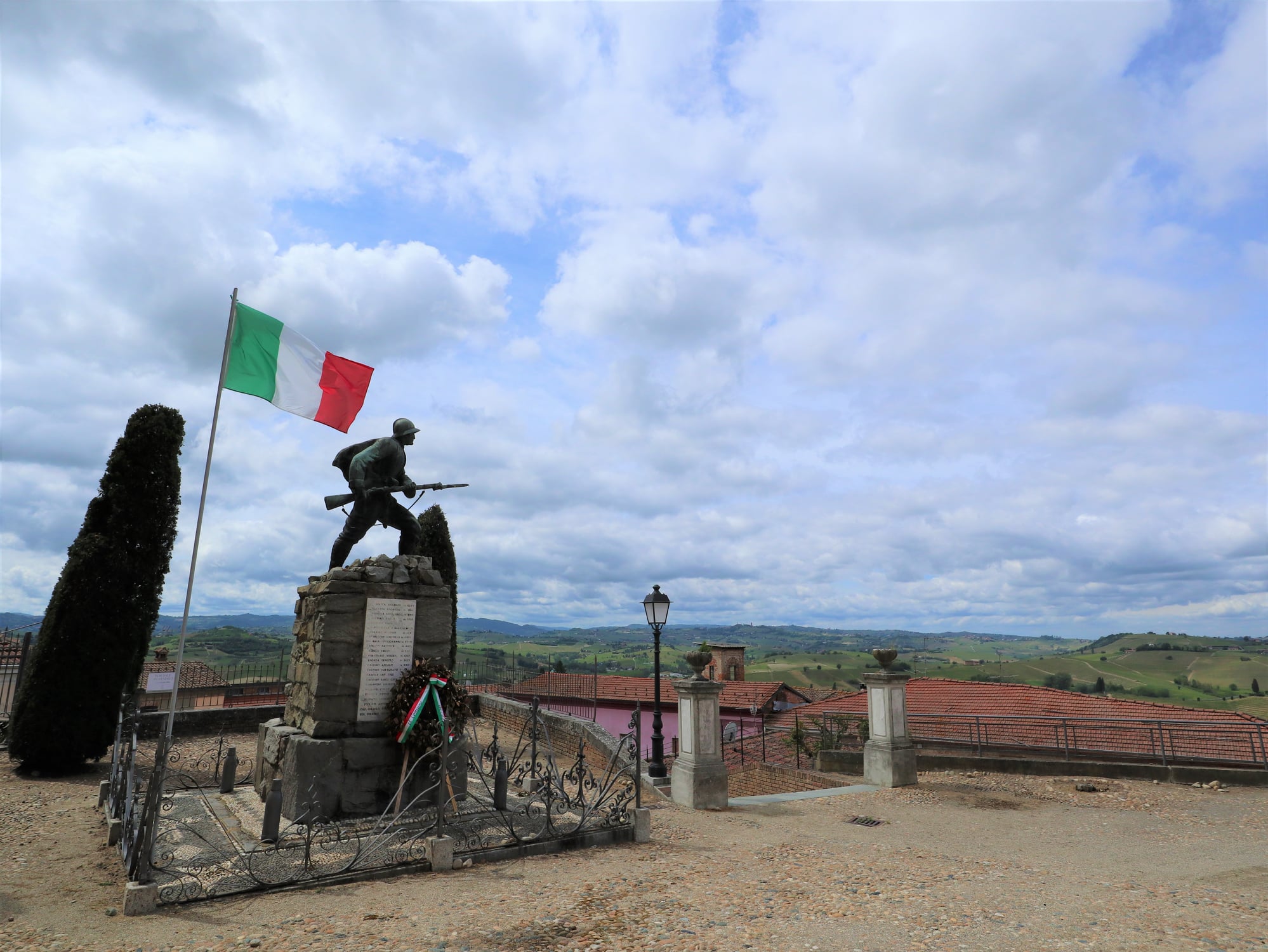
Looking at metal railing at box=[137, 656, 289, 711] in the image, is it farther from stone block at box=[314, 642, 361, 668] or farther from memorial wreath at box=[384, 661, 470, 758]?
memorial wreath at box=[384, 661, 470, 758]

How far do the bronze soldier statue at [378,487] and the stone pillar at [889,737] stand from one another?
8.80 metres

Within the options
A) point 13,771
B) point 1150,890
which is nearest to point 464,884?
point 1150,890

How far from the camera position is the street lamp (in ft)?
40.8

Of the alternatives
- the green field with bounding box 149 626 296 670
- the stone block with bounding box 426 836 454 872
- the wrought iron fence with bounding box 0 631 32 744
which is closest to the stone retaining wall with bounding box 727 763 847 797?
the stone block with bounding box 426 836 454 872

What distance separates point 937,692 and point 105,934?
23702mm

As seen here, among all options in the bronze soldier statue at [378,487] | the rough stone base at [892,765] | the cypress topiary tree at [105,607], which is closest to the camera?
the bronze soldier statue at [378,487]

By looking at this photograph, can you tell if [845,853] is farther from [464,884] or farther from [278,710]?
[278,710]

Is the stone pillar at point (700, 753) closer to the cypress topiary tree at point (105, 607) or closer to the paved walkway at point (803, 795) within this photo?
the paved walkway at point (803, 795)

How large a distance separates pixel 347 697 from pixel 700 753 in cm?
549

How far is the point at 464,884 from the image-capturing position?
21.4 ft

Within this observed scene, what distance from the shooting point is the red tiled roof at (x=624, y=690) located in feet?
96.1

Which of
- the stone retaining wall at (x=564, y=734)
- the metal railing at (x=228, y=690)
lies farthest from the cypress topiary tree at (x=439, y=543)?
the metal railing at (x=228, y=690)

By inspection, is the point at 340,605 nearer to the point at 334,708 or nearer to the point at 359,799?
the point at 334,708

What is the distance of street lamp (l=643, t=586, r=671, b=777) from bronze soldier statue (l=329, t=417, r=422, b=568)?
166 inches
